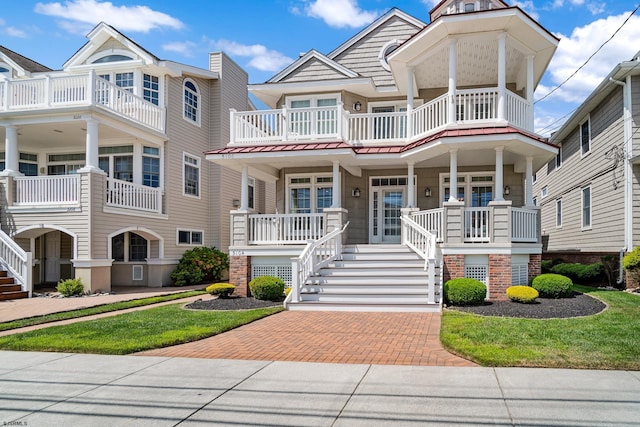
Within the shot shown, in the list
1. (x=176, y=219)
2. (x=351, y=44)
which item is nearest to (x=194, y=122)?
(x=176, y=219)

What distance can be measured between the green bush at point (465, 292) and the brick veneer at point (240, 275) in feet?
19.9

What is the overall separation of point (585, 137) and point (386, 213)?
31.1ft

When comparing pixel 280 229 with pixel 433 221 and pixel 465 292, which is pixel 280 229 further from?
pixel 465 292

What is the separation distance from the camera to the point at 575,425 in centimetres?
434

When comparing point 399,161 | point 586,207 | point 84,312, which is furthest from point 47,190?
point 586,207

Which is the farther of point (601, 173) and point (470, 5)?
point (601, 173)

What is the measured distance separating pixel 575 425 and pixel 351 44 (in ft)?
56.3

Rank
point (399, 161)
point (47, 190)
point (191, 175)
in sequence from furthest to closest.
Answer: point (191, 175) → point (47, 190) → point (399, 161)

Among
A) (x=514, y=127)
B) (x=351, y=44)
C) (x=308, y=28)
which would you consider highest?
(x=308, y=28)

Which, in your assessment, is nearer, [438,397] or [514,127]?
[438,397]

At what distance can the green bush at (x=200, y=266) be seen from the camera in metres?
19.5

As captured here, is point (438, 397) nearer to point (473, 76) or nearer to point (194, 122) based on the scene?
point (473, 76)

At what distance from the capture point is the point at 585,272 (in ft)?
53.4

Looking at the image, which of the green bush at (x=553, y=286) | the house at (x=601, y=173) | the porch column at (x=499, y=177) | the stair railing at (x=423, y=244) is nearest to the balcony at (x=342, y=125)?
the porch column at (x=499, y=177)
